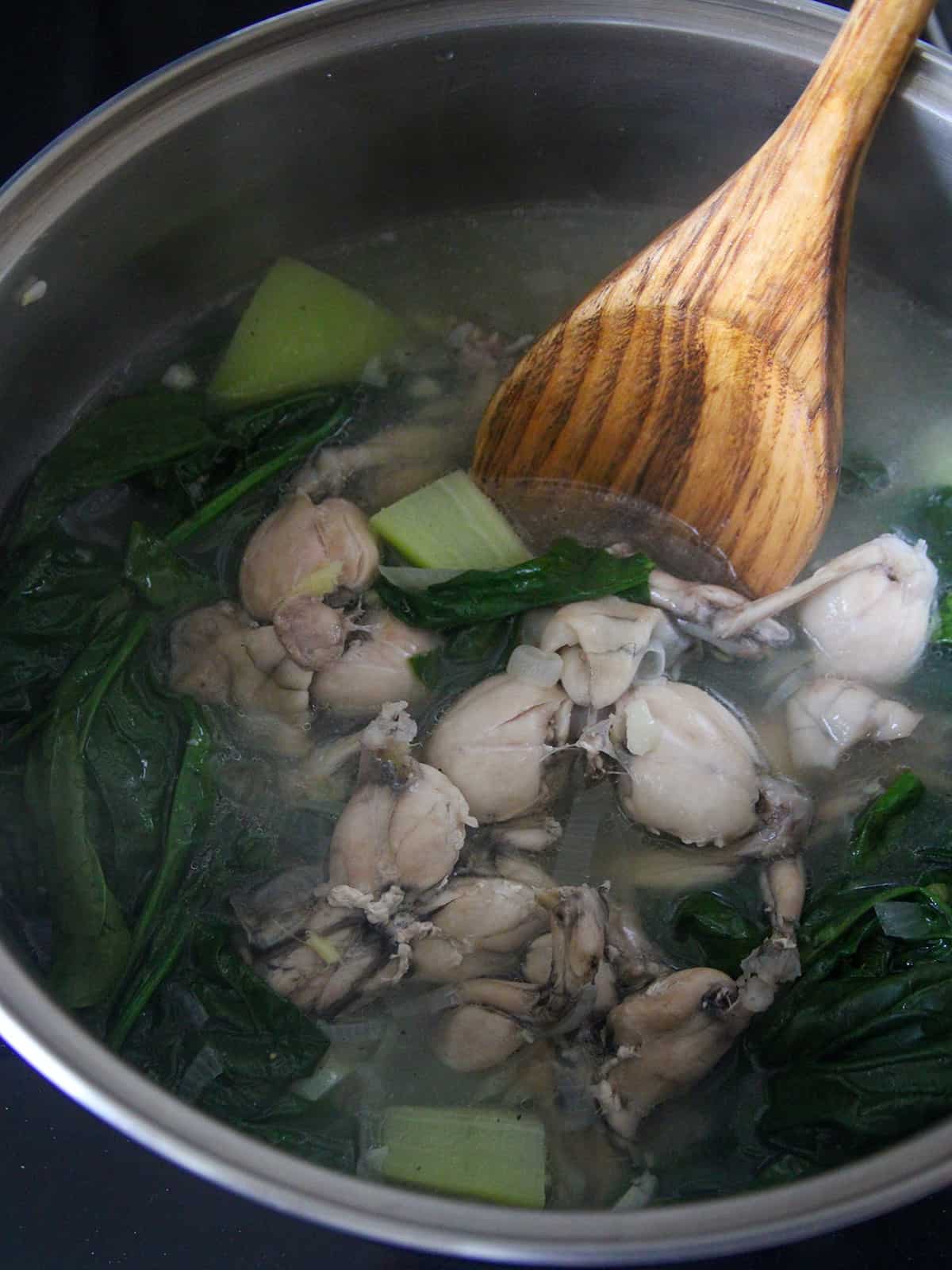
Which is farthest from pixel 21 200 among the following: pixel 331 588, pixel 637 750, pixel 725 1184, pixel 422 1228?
pixel 725 1184

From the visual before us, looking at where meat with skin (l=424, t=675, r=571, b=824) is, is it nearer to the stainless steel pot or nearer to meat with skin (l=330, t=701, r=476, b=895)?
meat with skin (l=330, t=701, r=476, b=895)

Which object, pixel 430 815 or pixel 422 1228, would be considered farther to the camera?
pixel 430 815

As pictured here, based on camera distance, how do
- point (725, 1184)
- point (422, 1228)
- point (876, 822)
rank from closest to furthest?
point (422, 1228) < point (725, 1184) < point (876, 822)

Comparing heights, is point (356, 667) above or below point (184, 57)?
below

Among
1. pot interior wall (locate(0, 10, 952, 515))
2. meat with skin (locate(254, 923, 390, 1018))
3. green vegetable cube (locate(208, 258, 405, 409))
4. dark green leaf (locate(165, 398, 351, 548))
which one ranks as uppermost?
pot interior wall (locate(0, 10, 952, 515))

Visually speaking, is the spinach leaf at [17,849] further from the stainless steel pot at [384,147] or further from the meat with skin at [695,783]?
the meat with skin at [695,783]

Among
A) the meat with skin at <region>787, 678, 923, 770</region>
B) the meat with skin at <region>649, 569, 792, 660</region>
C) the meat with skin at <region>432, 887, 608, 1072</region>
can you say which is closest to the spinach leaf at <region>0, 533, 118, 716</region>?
the meat with skin at <region>432, 887, 608, 1072</region>

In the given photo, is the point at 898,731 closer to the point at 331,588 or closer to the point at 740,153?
the point at 331,588
